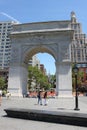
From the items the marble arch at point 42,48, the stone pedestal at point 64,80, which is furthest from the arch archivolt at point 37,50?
the stone pedestal at point 64,80

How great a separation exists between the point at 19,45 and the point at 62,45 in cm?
665

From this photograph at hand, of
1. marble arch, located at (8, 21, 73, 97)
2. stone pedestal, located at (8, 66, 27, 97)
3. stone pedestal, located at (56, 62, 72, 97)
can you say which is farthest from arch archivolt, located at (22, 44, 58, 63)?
stone pedestal, located at (56, 62, 72, 97)

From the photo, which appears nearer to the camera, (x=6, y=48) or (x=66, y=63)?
(x=66, y=63)

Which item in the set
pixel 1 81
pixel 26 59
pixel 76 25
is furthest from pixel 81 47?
pixel 26 59

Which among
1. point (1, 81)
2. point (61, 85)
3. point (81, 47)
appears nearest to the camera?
point (61, 85)

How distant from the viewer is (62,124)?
9.54m

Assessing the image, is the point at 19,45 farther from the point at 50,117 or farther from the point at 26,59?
the point at 50,117

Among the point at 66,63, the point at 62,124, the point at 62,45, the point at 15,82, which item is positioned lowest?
the point at 62,124

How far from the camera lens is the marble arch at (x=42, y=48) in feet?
104

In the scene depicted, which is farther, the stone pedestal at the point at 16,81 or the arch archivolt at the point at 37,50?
the stone pedestal at the point at 16,81

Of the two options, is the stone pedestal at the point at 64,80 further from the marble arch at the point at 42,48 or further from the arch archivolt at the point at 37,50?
the arch archivolt at the point at 37,50

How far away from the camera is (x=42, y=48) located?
110ft

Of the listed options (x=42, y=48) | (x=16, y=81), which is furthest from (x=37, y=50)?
(x=16, y=81)

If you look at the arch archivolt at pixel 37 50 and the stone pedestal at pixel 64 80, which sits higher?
the arch archivolt at pixel 37 50
